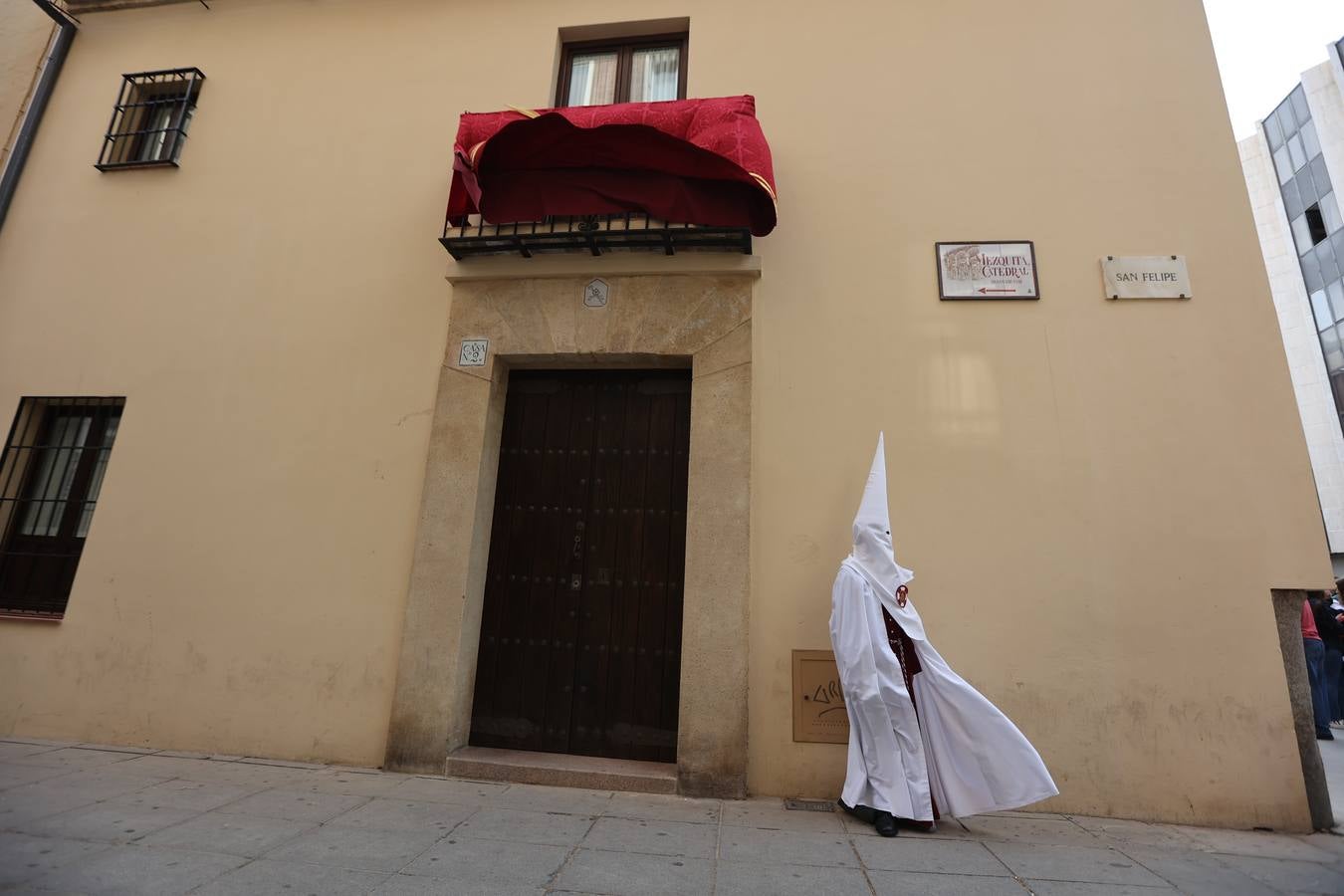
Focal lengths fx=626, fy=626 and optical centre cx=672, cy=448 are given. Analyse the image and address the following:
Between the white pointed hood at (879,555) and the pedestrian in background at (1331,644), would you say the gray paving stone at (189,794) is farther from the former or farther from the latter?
the pedestrian in background at (1331,644)

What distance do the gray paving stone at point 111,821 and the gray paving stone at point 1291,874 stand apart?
4.85 m

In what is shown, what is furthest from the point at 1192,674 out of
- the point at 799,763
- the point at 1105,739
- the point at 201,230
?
the point at 201,230

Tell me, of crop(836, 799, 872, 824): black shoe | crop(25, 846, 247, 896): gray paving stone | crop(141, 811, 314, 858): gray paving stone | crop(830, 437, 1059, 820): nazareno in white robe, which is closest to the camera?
crop(25, 846, 247, 896): gray paving stone

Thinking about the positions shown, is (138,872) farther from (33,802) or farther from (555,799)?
(555,799)

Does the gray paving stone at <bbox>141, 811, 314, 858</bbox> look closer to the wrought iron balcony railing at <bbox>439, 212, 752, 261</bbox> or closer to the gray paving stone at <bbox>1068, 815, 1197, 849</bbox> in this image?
the wrought iron balcony railing at <bbox>439, 212, 752, 261</bbox>

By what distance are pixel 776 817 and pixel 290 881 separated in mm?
2195

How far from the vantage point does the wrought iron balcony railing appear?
4.21 m

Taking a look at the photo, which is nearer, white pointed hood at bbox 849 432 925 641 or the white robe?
the white robe

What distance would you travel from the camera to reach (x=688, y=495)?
4020 mm

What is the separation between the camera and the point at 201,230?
202 inches

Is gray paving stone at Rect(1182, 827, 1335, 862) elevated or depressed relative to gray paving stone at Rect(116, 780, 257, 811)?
elevated

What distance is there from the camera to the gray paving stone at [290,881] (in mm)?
2295

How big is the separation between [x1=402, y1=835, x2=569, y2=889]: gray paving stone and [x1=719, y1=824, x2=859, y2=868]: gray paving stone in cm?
77

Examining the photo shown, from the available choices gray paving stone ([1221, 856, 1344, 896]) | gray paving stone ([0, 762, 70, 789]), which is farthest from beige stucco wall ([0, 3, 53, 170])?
gray paving stone ([1221, 856, 1344, 896])
